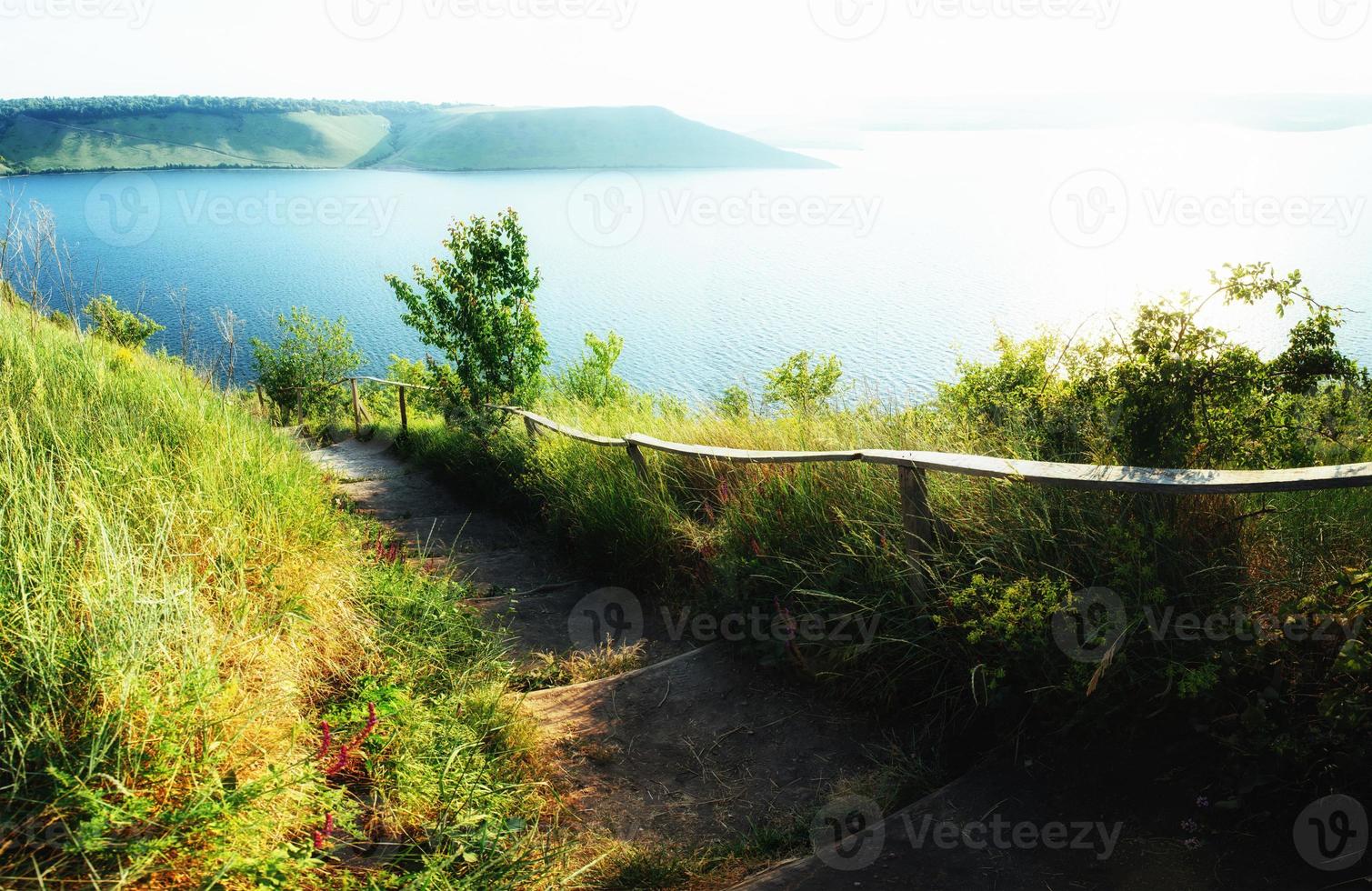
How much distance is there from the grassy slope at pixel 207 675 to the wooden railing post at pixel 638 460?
1952mm

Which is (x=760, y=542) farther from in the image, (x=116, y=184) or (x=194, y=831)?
(x=116, y=184)

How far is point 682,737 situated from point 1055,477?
2133 mm

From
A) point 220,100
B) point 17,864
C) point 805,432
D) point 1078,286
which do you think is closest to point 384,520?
point 805,432

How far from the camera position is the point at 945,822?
301 centimetres

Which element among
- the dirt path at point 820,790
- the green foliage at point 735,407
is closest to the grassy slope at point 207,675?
the dirt path at point 820,790

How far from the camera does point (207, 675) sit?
2.47m

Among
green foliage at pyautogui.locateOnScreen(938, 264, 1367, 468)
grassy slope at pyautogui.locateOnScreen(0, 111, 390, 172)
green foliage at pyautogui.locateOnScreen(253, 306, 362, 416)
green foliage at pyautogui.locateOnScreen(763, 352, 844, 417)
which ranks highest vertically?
grassy slope at pyautogui.locateOnScreen(0, 111, 390, 172)

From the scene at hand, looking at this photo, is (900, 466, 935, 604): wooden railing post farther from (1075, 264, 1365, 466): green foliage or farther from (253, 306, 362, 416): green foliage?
(253, 306, 362, 416): green foliage

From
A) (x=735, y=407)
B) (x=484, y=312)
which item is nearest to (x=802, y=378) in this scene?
(x=484, y=312)

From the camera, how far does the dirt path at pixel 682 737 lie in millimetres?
3619

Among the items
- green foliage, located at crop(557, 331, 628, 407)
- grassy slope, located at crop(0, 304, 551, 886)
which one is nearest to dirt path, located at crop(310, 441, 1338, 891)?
grassy slope, located at crop(0, 304, 551, 886)

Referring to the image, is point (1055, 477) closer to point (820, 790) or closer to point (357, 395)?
point (820, 790)

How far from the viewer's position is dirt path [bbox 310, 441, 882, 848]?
11.9ft

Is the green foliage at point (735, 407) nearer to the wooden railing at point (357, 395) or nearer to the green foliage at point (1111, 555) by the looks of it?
the green foliage at point (1111, 555)
